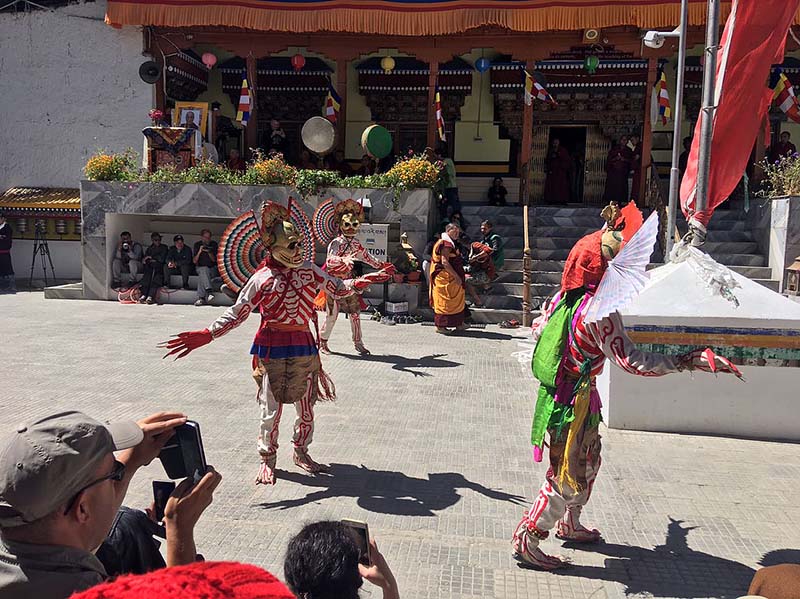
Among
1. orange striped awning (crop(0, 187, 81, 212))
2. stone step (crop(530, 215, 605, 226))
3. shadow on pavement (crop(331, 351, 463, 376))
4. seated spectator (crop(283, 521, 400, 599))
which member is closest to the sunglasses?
seated spectator (crop(283, 521, 400, 599))

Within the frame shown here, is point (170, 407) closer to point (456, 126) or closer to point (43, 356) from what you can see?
point (43, 356)

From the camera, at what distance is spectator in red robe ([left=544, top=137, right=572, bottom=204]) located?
51.7 ft

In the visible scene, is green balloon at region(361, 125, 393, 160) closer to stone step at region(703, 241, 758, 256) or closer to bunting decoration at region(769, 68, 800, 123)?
stone step at region(703, 241, 758, 256)

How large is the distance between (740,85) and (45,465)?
558cm

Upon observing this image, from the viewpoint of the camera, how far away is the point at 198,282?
41.7ft

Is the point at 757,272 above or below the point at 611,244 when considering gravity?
below

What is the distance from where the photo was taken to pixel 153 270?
12727mm

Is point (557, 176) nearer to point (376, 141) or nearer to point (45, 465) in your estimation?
point (376, 141)

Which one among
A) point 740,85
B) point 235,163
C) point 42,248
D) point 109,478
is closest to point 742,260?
point 740,85

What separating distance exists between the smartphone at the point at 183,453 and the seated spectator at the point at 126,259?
1205cm

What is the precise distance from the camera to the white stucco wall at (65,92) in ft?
50.9

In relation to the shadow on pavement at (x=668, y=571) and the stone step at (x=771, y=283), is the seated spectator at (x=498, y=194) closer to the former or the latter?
the stone step at (x=771, y=283)

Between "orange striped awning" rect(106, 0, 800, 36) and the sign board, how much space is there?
16.5ft

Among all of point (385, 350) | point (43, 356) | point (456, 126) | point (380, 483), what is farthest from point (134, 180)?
point (380, 483)
